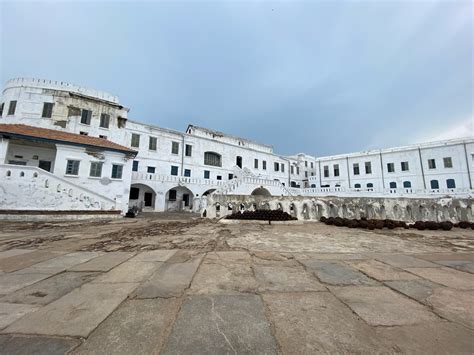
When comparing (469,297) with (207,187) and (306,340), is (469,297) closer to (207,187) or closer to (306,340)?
(306,340)

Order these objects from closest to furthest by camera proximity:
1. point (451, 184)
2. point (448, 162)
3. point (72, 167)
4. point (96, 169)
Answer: point (72, 167)
point (96, 169)
point (451, 184)
point (448, 162)

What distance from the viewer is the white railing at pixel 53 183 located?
1212 cm

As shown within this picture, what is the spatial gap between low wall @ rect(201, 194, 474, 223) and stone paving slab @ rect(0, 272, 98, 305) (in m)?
8.93

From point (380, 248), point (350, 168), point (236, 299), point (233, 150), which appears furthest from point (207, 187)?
point (350, 168)

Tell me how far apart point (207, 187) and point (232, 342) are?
24.6m

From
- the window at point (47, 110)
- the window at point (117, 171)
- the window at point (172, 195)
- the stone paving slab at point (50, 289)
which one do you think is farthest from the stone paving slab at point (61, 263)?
the window at point (47, 110)

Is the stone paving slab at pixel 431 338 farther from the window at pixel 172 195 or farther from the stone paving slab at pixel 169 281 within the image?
the window at pixel 172 195

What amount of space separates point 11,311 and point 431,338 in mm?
3983

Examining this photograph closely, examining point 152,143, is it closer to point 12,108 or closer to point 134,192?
point 134,192

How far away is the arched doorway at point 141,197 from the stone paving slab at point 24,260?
19792mm

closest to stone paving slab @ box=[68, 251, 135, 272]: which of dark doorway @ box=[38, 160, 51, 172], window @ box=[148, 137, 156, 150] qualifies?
dark doorway @ box=[38, 160, 51, 172]

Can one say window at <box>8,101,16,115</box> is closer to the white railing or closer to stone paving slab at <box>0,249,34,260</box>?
the white railing

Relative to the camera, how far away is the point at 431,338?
1.63m

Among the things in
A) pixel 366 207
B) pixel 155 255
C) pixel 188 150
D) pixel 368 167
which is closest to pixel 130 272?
pixel 155 255
